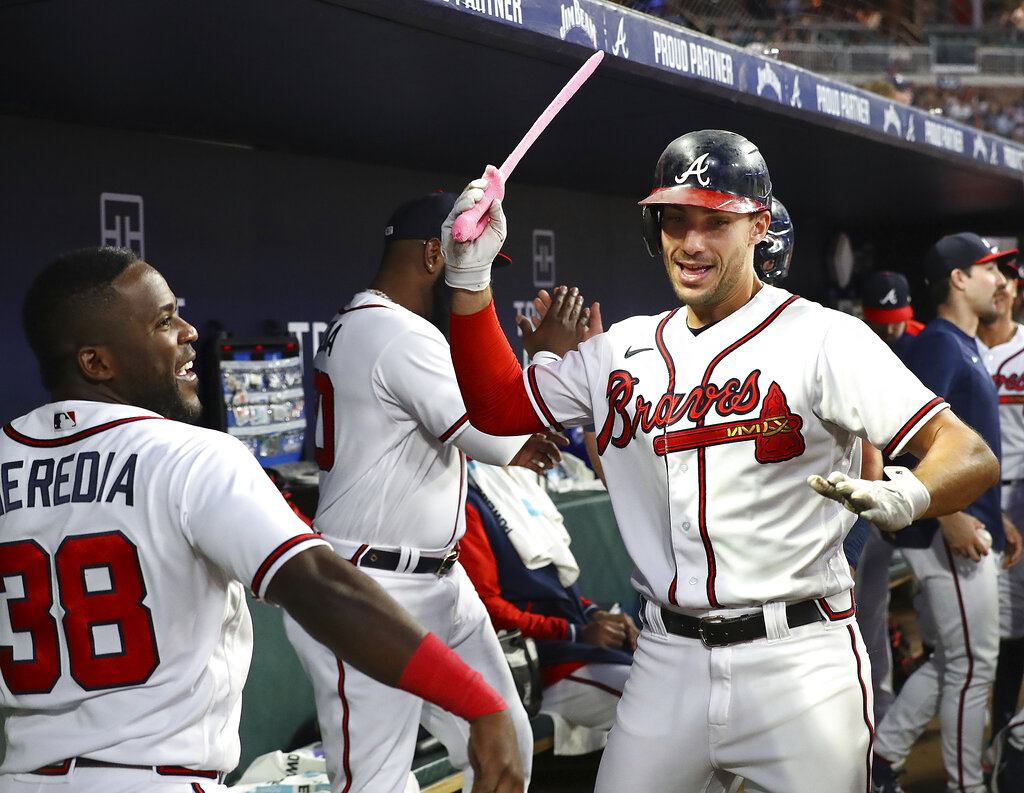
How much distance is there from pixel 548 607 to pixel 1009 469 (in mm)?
1932

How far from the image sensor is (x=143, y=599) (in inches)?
60.2

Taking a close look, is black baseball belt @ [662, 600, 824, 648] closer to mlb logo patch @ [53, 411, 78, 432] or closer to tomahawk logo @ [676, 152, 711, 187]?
tomahawk logo @ [676, 152, 711, 187]

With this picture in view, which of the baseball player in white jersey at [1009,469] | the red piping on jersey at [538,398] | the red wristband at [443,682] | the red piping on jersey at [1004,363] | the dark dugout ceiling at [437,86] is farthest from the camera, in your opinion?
the red piping on jersey at [1004,363]

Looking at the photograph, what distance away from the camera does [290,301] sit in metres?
4.90

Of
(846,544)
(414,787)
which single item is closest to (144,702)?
(414,787)

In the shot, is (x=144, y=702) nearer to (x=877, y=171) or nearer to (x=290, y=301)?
(x=290, y=301)

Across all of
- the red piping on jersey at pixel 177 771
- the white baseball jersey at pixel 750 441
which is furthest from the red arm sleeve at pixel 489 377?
the red piping on jersey at pixel 177 771

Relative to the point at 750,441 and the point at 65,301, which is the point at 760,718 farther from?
the point at 65,301

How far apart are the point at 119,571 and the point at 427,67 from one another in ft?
6.91

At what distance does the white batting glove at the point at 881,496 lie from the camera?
5.13ft

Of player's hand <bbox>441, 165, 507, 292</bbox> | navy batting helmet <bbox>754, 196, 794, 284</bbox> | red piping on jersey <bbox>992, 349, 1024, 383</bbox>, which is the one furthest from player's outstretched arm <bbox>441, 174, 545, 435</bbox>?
red piping on jersey <bbox>992, 349, 1024, 383</bbox>

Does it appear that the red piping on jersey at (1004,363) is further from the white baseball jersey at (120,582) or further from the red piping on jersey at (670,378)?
the white baseball jersey at (120,582)

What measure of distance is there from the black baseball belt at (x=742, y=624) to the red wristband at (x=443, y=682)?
709mm

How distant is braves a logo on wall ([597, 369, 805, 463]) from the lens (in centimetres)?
199
